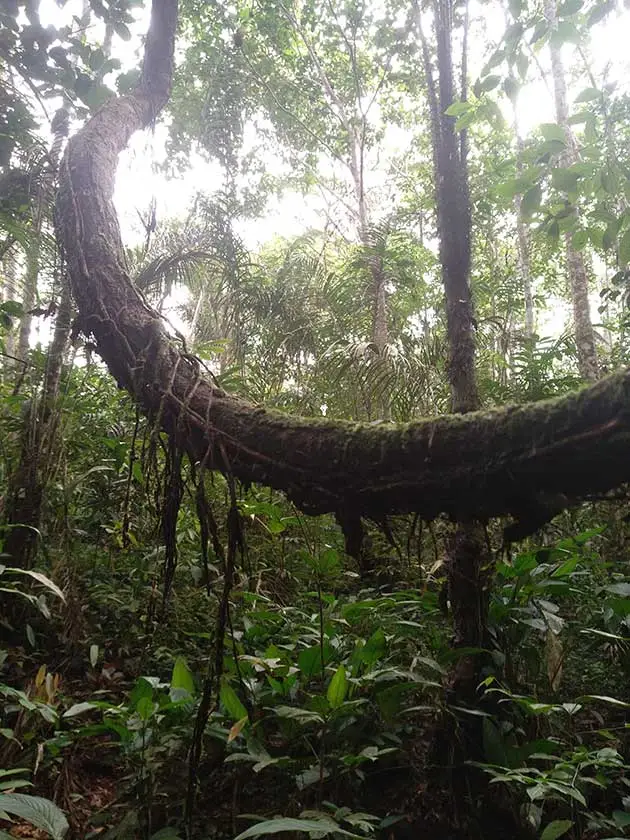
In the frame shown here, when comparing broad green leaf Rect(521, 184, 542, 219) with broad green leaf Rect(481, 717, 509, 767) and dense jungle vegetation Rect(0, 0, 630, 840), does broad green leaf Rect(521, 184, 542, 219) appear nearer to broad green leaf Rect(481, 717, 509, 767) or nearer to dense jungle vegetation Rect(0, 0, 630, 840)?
dense jungle vegetation Rect(0, 0, 630, 840)

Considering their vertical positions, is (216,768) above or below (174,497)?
below

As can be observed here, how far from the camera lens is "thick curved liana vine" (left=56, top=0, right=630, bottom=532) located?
114cm

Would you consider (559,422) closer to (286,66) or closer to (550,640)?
(550,640)

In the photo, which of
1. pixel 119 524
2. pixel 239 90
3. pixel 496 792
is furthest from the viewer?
pixel 239 90

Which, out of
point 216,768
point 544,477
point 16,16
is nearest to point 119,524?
point 216,768

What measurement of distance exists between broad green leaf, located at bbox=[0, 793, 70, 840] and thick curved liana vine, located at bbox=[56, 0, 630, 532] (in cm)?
90

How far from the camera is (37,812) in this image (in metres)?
1.31

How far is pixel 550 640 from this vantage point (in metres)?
2.70

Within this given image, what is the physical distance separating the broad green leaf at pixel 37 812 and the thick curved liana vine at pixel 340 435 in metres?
0.90

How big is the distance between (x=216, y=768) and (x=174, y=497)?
1174mm

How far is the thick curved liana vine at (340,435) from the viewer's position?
114 cm

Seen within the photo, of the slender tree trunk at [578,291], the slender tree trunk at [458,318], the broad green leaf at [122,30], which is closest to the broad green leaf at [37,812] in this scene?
the slender tree trunk at [458,318]

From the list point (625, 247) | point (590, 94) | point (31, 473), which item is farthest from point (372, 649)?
point (590, 94)

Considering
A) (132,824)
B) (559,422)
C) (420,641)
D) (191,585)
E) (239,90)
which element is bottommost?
(132,824)
